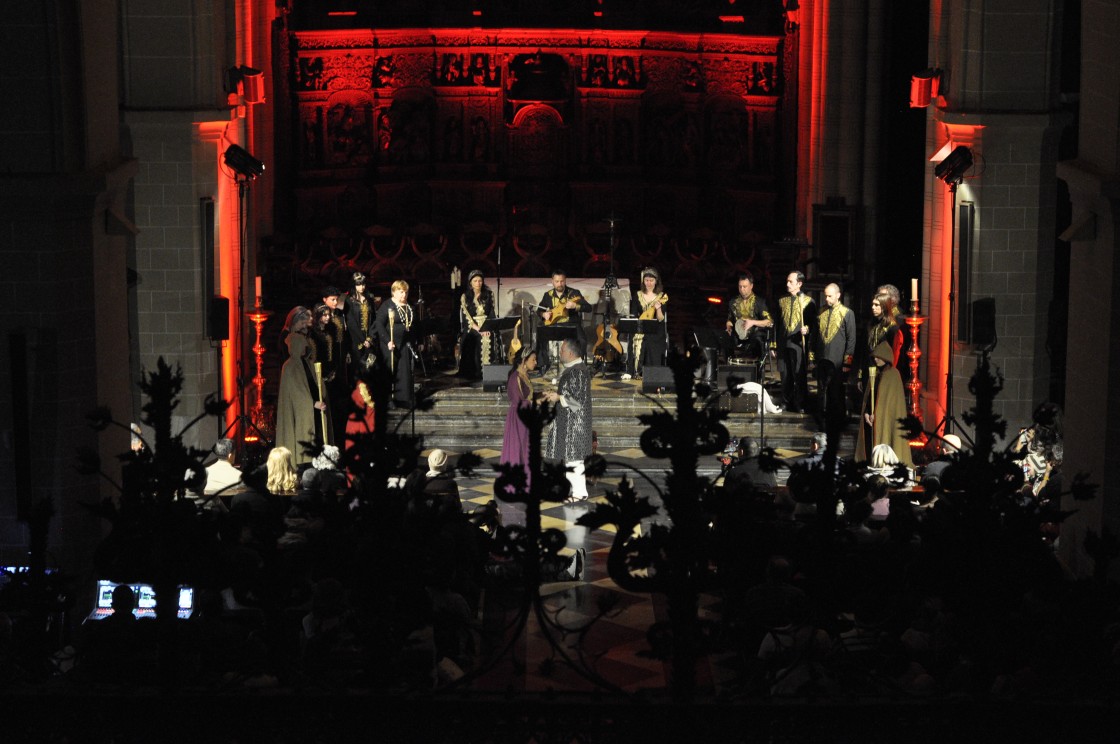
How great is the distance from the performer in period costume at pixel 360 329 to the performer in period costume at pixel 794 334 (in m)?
4.19

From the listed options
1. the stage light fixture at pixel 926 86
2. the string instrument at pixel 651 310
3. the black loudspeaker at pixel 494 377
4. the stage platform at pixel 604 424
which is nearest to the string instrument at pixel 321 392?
the stage platform at pixel 604 424

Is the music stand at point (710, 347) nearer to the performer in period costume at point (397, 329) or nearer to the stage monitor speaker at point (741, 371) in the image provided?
the stage monitor speaker at point (741, 371)

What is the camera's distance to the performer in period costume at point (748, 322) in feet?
61.9

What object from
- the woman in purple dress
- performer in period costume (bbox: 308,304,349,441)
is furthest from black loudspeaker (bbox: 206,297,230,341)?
the woman in purple dress

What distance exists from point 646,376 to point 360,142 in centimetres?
924

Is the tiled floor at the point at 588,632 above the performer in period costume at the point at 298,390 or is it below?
below

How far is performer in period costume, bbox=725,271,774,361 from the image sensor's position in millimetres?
18859

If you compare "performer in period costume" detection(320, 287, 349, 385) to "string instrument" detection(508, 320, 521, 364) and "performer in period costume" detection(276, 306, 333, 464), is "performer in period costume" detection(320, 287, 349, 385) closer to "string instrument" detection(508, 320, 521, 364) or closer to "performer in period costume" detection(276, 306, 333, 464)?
"performer in period costume" detection(276, 306, 333, 464)

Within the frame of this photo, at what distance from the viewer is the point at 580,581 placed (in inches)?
529

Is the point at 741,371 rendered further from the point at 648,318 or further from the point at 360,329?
the point at 360,329

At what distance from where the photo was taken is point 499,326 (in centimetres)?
1928

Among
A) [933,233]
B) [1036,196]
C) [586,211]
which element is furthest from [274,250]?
[1036,196]

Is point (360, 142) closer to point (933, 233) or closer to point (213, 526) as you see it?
point (933, 233)

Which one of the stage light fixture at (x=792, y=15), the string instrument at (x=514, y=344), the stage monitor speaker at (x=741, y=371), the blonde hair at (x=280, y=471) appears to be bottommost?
the blonde hair at (x=280, y=471)
